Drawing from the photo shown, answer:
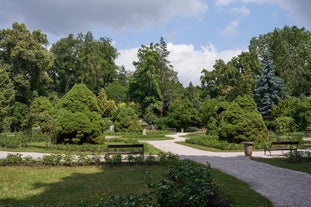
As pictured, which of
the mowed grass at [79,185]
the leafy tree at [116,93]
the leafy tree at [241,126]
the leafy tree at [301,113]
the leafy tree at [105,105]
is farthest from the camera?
the leafy tree at [116,93]

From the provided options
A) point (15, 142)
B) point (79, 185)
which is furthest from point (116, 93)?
point (79, 185)

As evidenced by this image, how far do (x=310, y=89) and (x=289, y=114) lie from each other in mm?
27183

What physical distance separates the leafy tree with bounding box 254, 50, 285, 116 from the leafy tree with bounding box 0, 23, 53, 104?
1236 inches

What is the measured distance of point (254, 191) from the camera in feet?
26.8

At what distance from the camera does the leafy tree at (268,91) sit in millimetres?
45250

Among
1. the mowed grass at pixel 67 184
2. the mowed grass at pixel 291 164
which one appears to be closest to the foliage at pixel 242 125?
the mowed grass at pixel 291 164

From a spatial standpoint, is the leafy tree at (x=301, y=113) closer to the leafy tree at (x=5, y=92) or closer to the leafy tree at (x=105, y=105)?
the leafy tree at (x=105, y=105)

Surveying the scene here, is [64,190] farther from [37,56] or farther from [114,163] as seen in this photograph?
[37,56]

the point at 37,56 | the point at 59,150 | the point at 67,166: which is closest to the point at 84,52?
the point at 37,56

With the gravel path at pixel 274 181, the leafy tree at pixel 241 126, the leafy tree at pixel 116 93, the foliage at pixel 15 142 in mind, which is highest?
the leafy tree at pixel 116 93

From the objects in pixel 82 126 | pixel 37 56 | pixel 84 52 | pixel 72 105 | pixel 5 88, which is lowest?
pixel 82 126

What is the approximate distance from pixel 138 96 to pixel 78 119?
4255 centimetres

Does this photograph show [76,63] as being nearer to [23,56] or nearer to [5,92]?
[23,56]

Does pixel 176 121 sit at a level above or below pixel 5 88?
below
